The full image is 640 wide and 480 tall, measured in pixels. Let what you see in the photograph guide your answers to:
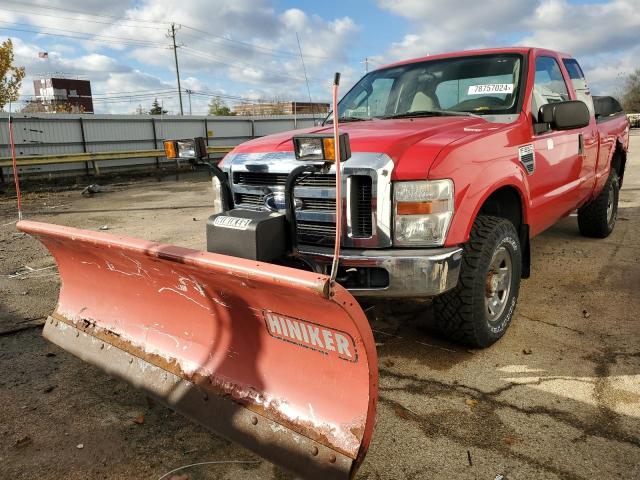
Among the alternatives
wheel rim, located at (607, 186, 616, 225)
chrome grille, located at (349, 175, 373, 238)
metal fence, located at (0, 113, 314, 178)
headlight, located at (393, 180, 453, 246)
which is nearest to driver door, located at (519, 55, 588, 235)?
headlight, located at (393, 180, 453, 246)

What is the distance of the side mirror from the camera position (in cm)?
367

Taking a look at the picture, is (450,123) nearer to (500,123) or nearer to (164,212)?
(500,123)

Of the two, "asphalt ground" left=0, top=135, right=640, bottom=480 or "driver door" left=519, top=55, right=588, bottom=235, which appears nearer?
"asphalt ground" left=0, top=135, right=640, bottom=480

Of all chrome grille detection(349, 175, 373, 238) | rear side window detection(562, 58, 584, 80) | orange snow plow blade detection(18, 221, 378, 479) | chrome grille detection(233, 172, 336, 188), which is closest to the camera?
orange snow plow blade detection(18, 221, 378, 479)

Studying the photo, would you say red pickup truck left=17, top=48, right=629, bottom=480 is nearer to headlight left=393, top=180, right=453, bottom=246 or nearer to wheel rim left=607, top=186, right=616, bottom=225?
headlight left=393, top=180, right=453, bottom=246

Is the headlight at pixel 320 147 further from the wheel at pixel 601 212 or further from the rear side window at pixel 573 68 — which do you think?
the wheel at pixel 601 212

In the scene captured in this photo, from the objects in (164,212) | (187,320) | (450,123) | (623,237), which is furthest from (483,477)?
(164,212)

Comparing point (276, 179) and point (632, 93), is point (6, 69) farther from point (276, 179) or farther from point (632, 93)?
point (632, 93)

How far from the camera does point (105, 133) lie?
21172 millimetres

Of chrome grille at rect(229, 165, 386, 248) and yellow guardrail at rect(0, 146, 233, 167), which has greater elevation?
yellow guardrail at rect(0, 146, 233, 167)

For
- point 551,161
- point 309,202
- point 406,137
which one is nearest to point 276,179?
point 309,202

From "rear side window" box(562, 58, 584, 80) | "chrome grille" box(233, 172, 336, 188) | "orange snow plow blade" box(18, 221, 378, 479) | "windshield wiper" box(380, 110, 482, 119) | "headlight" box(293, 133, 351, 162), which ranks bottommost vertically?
"orange snow plow blade" box(18, 221, 378, 479)

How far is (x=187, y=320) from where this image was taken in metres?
2.88

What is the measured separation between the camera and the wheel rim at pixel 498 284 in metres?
3.39
